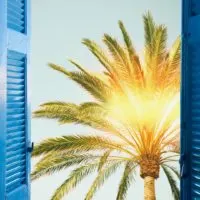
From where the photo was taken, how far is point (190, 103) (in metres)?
2.76

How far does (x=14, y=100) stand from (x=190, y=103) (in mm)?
1203

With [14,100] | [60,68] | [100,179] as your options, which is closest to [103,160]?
[100,179]

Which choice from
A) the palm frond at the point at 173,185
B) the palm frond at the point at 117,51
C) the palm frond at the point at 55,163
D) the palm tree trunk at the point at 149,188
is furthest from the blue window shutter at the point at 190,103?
the palm tree trunk at the point at 149,188

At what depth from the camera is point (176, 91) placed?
887 centimetres

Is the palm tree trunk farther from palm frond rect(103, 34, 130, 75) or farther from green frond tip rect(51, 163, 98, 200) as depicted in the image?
palm frond rect(103, 34, 130, 75)

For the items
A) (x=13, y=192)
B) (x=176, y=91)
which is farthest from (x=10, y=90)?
(x=176, y=91)

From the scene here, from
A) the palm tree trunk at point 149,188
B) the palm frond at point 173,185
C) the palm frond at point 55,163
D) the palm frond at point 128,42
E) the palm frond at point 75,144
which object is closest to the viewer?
the palm frond at point 75,144

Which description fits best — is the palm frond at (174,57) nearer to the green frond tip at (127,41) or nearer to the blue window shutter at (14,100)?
the green frond tip at (127,41)

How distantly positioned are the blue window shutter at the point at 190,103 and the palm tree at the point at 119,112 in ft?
18.6

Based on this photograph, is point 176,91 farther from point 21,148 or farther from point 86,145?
point 21,148

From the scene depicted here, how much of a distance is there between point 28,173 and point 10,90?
0.71 metres

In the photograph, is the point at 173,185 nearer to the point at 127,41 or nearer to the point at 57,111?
the point at 57,111

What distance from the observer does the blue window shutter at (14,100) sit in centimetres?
261

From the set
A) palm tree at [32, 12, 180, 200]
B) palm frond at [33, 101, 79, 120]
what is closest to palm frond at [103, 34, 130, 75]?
palm tree at [32, 12, 180, 200]
